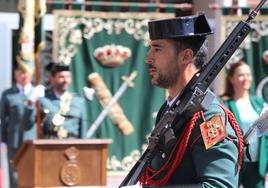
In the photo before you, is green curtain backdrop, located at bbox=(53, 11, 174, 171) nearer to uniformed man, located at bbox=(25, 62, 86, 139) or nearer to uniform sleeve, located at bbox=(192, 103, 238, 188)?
uniformed man, located at bbox=(25, 62, 86, 139)

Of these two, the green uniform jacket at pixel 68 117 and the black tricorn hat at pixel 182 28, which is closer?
the black tricorn hat at pixel 182 28

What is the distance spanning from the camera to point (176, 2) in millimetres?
11266

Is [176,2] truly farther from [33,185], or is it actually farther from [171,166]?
[171,166]

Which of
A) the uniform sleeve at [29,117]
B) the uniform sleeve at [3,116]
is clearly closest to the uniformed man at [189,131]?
the uniform sleeve at [29,117]

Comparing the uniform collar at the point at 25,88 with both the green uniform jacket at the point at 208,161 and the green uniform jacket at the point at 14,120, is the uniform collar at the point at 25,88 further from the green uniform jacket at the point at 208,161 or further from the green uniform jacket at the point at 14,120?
the green uniform jacket at the point at 208,161

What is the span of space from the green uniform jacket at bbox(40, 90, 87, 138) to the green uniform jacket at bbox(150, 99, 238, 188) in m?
5.48

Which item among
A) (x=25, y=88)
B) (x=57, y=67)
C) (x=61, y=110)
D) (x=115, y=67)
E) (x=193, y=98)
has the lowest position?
(x=61, y=110)

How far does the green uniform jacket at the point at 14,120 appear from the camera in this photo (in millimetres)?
9141

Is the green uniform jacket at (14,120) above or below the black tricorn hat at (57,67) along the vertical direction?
below

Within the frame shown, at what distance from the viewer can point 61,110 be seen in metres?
8.71

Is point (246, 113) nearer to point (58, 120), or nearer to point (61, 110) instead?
point (58, 120)

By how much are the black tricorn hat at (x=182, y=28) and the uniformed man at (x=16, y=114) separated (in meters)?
5.97

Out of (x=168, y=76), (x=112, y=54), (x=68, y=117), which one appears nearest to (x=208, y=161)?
(x=168, y=76)

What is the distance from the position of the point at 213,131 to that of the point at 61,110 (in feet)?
19.0
